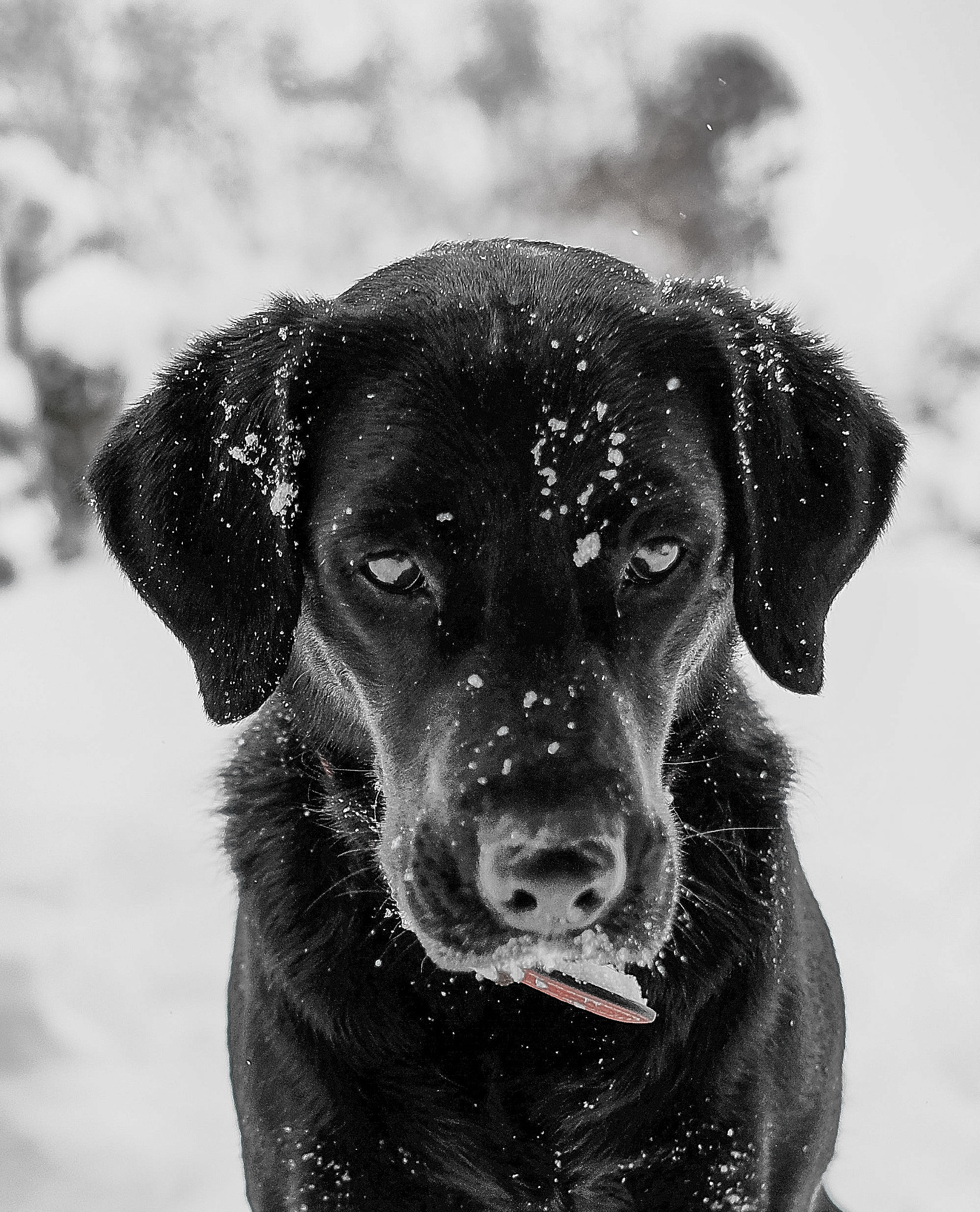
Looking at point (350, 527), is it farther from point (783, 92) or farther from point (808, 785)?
point (783, 92)

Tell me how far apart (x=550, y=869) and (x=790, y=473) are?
818 mm

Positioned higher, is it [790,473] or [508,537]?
[790,473]

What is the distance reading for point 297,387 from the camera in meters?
2.04

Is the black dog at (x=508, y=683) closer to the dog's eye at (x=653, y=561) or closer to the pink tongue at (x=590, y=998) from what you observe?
the dog's eye at (x=653, y=561)

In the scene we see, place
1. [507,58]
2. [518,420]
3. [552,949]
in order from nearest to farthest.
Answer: [552,949], [518,420], [507,58]

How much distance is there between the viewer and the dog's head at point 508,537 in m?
1.76

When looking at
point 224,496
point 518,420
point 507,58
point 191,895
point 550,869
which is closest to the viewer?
point 550,869

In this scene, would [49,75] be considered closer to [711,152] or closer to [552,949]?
[711,152]

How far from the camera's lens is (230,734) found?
2.89 metres

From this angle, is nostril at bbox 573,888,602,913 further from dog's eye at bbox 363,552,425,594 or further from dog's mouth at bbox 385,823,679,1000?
dog's eye at bbox 363,552,425,594

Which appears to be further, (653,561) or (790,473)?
(790,473)

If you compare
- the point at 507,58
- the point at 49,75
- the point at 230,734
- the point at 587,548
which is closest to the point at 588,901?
the point at 587,548

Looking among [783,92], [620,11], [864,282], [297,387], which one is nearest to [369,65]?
[620,11]

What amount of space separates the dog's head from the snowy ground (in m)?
0.61
